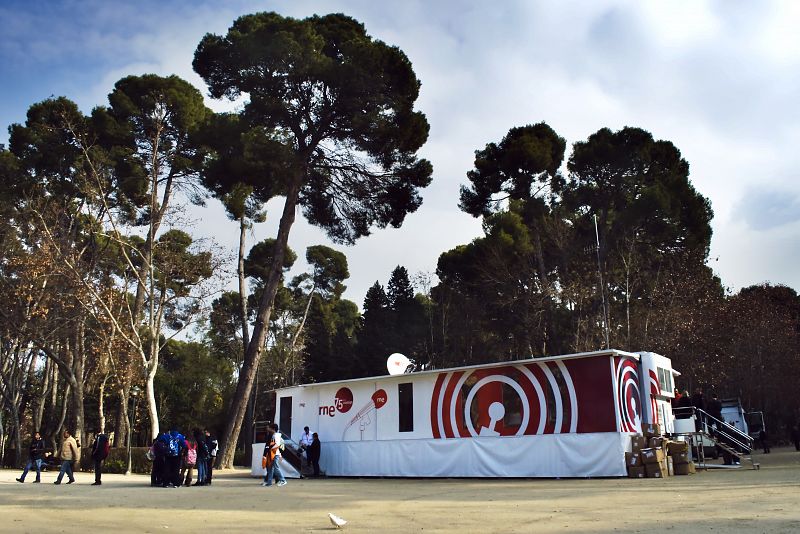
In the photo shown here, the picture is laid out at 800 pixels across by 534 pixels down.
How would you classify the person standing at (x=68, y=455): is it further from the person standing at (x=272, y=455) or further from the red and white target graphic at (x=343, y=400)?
the red and white target graphic at (x=343, y=400)

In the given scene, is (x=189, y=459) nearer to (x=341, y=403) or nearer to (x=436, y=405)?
(x=341, y=403)

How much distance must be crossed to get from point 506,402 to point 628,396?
2.79 metres

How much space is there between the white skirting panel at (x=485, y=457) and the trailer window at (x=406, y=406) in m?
0.40

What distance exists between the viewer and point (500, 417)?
54.7 feet

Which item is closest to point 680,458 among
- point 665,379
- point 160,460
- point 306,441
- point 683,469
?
point 683,469

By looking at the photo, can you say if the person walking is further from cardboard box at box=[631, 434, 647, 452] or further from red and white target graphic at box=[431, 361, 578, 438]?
cardboard box at box=[631, 434, 647, 452]

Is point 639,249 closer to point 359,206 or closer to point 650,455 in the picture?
point 359,206

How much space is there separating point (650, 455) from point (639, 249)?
1875 cm

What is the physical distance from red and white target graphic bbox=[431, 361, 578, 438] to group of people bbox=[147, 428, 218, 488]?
567cm

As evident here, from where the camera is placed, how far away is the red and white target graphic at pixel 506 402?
1588 cm

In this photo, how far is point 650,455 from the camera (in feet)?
48.3

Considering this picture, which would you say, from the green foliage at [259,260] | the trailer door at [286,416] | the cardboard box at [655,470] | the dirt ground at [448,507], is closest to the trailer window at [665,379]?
the cardboard box at [655,470]

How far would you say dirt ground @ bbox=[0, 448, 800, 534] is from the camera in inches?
305

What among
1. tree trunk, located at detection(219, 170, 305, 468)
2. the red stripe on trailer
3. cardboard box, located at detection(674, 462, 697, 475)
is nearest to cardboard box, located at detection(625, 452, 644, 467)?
cardboard box, located at detection(674, 462, 697, 475)
